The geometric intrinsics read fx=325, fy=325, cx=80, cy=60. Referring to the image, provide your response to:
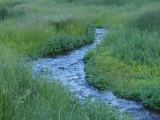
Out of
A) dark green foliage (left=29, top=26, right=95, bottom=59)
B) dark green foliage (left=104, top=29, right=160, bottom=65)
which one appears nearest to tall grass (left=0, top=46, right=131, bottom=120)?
dark green foliage (left=104, top=29, right=160, bottom=65)

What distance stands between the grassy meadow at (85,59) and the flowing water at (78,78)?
30 centimetres

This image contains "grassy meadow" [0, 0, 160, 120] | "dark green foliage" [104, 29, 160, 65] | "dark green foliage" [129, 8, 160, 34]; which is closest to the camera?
"grassy meadow" [0, 0, 160, 120]

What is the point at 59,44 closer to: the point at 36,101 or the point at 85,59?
the point at 85,59

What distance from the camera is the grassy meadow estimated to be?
5965mm

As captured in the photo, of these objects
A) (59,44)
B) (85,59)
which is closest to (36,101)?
(85,59)

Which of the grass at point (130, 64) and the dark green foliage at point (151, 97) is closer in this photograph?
the dark green foliage at point (151, 97)

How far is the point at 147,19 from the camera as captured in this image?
1588 centimetres

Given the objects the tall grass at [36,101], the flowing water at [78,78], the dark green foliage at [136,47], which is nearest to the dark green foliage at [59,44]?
the flowing water at [78,78]

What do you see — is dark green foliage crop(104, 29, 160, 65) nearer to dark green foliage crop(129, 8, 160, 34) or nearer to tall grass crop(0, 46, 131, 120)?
dark green foliage crop(129, 8, 160, 34)

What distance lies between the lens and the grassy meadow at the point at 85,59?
596 centimetres

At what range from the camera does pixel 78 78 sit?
447 inches

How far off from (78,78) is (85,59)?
245 cm

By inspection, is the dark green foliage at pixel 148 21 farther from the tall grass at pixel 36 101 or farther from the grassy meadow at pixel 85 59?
the tall grass at pixel 36 101

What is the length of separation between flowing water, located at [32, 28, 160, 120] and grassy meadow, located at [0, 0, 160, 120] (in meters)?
0.30
